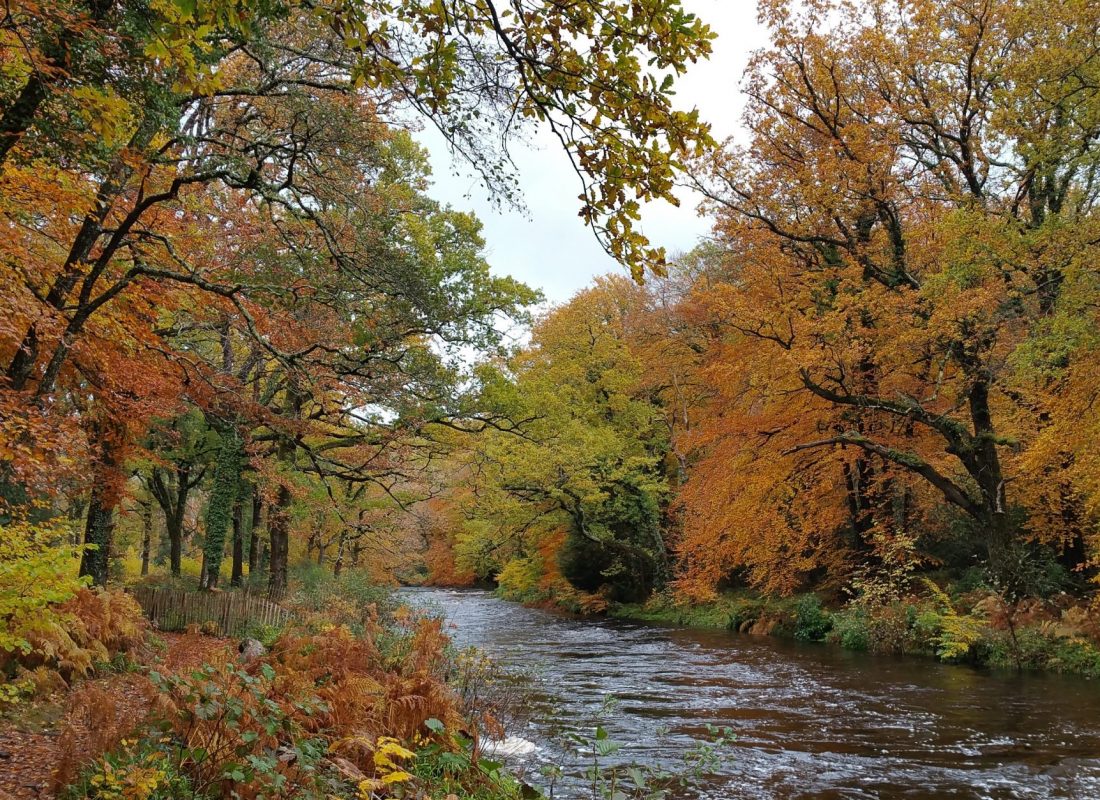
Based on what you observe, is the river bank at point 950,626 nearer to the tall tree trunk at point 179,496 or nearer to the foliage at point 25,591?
the foliage at point 25,591

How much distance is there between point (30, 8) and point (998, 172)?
18.7 m

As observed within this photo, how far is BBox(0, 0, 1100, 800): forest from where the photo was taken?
4.45 meters

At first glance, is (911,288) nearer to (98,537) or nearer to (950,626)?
(950,626)

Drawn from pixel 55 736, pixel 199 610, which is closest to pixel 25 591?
pixel 55 736

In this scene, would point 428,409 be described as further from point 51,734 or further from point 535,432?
point 51,734

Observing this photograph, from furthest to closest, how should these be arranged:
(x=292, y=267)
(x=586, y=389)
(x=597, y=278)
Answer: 1. (x=597, y=278)
2. (x=586, y=389)
3. (x=292, y=267)

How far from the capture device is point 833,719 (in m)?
9.68

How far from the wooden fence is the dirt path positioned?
6319 mm

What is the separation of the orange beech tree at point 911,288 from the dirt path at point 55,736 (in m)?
13.1

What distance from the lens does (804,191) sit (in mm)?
16328

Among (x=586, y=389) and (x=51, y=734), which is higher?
(x=586, y=389)

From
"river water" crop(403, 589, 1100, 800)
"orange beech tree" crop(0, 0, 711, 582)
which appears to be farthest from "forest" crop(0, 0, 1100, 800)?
"river water" crop(403, 589, 1100, 800)

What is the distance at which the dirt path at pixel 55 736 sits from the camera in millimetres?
4398

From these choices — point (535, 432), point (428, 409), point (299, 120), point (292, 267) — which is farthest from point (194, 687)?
point (535, 432)
